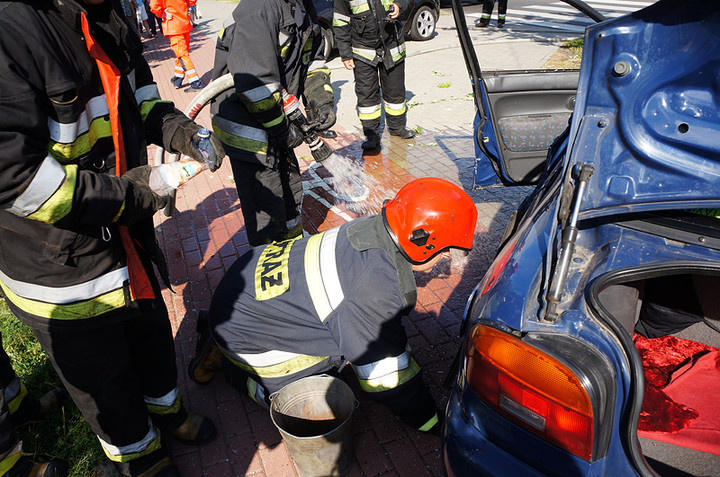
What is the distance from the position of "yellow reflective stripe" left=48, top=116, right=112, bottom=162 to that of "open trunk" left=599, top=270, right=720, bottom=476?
2169mm

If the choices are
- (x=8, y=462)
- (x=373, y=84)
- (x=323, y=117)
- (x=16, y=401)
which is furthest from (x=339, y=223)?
(x=8, y=462)

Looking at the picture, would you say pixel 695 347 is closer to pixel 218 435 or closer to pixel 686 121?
pixel 686 121

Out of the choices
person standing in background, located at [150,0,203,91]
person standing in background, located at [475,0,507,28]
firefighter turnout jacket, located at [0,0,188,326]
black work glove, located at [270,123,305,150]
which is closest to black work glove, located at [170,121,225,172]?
firefighter turnout jacket, located at [0,0,188,326]

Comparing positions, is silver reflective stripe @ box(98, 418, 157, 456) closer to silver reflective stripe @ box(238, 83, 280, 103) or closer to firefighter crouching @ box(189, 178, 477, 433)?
firefighter crouching @ box(189, 178, 477, 433)

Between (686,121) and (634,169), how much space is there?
171mm

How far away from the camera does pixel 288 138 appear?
3.42 m

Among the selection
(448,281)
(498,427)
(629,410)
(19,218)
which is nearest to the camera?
(629,410)

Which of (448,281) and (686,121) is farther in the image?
(448,281)

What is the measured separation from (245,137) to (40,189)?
1.86 metres

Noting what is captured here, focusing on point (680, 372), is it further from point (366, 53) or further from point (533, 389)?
point (366, 53)

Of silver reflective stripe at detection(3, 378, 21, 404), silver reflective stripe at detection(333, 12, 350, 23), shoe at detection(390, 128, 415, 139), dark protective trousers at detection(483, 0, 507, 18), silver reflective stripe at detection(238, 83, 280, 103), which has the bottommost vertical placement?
shoe at detection(390, 128, 415, 139)

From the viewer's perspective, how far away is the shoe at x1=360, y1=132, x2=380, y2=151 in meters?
5.67

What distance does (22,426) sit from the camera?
2598mm

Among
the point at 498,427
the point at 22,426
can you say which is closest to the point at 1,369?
the point at 22,426
